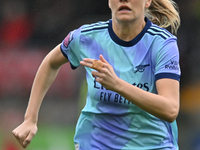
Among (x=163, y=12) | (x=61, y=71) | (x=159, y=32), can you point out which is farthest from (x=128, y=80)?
(x=61, y=71)

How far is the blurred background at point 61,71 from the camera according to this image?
17.7 ft

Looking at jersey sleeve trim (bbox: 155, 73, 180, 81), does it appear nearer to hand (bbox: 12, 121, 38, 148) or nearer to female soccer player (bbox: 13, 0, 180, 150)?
female soccer player (bbox: 13, 0, 180, 150)

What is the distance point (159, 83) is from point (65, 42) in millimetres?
789

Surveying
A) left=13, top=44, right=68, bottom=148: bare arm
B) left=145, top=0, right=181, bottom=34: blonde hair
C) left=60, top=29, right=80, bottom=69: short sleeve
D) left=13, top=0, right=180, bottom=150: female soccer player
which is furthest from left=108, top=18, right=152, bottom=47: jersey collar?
left=13, top=44, right=68, bottom=148: bare arm

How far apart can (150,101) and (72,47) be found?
80 centimetres

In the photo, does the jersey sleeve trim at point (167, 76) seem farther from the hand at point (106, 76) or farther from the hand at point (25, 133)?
the hand at point (25, 133)

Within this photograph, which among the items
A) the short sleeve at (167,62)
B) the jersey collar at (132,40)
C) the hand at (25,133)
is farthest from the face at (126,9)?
the hand at (25,133)

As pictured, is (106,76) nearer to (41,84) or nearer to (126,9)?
(126,9)

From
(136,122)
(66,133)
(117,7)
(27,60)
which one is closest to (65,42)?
(117,7)

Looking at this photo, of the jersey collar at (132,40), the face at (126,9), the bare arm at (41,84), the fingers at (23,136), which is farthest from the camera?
the bare arm at (41,84)

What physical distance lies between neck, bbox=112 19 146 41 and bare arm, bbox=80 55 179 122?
397 millimetres

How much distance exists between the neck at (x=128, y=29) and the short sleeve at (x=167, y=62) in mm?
237

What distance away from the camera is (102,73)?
2.05 metres

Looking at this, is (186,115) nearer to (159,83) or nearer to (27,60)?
(27,60)
